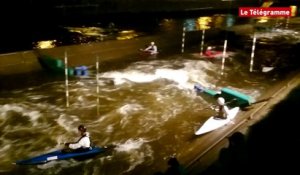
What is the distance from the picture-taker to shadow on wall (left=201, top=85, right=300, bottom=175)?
6.42 m

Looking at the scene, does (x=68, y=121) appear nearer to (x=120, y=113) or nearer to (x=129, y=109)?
(x=120, y=113)

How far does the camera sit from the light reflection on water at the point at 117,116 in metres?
10.3

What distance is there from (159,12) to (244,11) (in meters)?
10.8

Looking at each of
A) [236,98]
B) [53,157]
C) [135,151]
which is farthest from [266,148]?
[53,157]

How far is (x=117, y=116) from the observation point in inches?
519

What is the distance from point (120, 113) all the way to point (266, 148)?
22.4 feet

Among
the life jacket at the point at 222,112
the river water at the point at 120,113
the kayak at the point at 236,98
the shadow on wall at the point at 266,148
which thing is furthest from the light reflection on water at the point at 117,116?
the shadow on wall at the point at 266,148

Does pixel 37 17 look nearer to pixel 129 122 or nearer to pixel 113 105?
pixel 113 105

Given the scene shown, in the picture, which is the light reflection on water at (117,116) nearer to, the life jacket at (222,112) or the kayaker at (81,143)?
the kayaker at (81,143)

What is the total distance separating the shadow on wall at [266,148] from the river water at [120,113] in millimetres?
2699

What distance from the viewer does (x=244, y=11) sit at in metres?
31.1

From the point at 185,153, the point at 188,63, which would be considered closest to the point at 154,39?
the point at 188,63

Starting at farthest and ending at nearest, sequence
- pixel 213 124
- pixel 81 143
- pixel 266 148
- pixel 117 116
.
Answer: pixel 117 116 → pixel 213 124 → pixel 81 143 → pixel 266 148

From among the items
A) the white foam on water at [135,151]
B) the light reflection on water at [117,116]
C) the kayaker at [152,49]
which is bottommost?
the white foam on water at [135,151]
